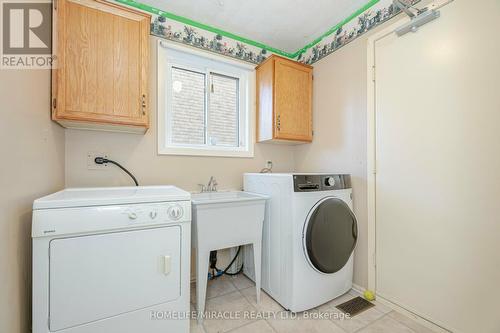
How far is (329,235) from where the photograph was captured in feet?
5.25

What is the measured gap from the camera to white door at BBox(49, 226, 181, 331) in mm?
987

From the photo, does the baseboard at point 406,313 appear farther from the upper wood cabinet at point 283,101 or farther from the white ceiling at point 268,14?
the white ceiling at point 268,14

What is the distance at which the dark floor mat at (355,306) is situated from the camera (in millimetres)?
1620

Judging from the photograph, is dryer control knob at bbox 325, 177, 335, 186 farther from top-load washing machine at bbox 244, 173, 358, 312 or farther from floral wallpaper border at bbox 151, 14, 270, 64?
floral wallpaper border at bbox 151, 14, 270, 64

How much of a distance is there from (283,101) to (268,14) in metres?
0.79

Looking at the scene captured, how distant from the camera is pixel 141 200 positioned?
44.8 inches

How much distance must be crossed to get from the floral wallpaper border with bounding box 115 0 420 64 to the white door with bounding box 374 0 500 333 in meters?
0.27

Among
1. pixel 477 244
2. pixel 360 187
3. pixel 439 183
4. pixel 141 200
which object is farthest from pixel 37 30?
pixel 477 244

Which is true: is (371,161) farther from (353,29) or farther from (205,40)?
(205,40)

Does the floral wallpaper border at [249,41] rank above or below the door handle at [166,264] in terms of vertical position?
above
